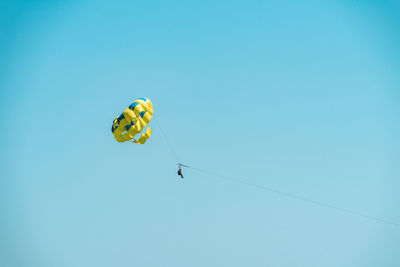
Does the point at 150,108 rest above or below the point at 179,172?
above

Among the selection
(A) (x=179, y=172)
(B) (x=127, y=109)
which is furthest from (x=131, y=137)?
(A) (x=179, y=172)

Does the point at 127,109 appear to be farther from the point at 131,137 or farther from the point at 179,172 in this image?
the point at 179,172

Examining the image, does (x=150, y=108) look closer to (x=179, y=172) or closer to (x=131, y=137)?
(x=131, y=137)

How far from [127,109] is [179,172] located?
7.36 metres

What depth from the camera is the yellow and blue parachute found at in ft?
144

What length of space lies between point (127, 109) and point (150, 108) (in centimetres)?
279

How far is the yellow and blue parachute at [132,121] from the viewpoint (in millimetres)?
43781

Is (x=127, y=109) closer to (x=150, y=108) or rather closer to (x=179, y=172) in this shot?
(x=150, y=108)

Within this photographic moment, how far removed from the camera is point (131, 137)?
147 ft

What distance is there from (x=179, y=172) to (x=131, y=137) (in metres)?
5.37

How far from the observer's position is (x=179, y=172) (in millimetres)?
45125

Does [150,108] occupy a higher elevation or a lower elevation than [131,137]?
higher

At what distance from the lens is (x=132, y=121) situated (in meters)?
43.9

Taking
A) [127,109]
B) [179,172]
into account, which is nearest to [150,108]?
[127,109]
